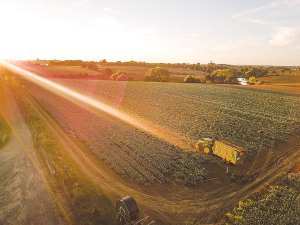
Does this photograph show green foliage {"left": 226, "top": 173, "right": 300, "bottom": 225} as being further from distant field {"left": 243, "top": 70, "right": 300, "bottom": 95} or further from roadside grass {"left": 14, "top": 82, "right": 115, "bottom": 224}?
distant field {"left": 243, "top": 70, "right": 300, "bottom": 95}

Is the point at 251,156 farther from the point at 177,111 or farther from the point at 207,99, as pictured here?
the point at 207,99

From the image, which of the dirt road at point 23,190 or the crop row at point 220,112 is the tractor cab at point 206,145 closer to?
the crop row at point 220,112

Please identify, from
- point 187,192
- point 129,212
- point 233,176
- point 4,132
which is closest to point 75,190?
point 129,212

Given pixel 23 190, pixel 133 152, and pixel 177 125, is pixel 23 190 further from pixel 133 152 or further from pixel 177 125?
pixel 177 125

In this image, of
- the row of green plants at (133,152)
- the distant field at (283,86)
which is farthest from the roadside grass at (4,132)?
the distant field at (283,86)

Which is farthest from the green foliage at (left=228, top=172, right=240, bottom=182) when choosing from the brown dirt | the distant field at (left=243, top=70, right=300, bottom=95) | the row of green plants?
the distant field at (left=243, top=70, right=300, bottom=95)

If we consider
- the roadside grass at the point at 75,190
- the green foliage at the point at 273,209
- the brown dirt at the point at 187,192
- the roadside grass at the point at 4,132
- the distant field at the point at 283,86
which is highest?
the distant field at the point at 283,86
